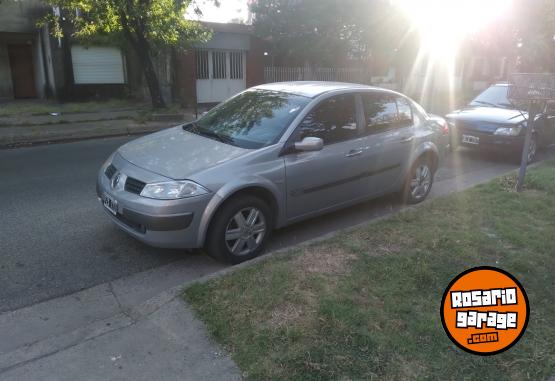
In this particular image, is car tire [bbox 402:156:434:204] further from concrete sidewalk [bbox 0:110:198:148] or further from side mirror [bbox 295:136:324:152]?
concrete sidewalk [bbox 0:110:198:148]

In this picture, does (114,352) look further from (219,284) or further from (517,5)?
(517,5)

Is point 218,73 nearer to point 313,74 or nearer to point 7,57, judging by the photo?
point 313,74

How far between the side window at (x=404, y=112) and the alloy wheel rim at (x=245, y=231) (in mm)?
2332

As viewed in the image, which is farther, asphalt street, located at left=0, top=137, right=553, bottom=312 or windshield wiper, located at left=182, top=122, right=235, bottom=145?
windshield wiper, located at left=182, top=122, right=235, bottom=145

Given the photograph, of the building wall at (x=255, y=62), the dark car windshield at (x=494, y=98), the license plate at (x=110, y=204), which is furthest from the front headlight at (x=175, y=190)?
the building wall at (x=255, y=62)

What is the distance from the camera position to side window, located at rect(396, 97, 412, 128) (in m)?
5.59

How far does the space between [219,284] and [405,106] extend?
3.52m

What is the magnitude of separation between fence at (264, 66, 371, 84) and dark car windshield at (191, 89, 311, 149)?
15.3m

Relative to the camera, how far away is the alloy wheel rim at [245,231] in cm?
408

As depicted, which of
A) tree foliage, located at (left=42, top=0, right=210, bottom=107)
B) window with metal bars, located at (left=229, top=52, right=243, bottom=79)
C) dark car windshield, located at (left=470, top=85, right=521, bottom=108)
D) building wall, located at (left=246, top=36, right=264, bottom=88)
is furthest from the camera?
building wall, located at (left=246, top=36, right=264, bottom=88)

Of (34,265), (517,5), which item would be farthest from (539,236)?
(517,5)

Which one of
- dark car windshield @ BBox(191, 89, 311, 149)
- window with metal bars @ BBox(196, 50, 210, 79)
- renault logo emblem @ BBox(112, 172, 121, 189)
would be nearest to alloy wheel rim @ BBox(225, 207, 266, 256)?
dark car windshield @ BBox(191, 89, 311, 149)

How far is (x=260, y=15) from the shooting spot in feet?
69.8
